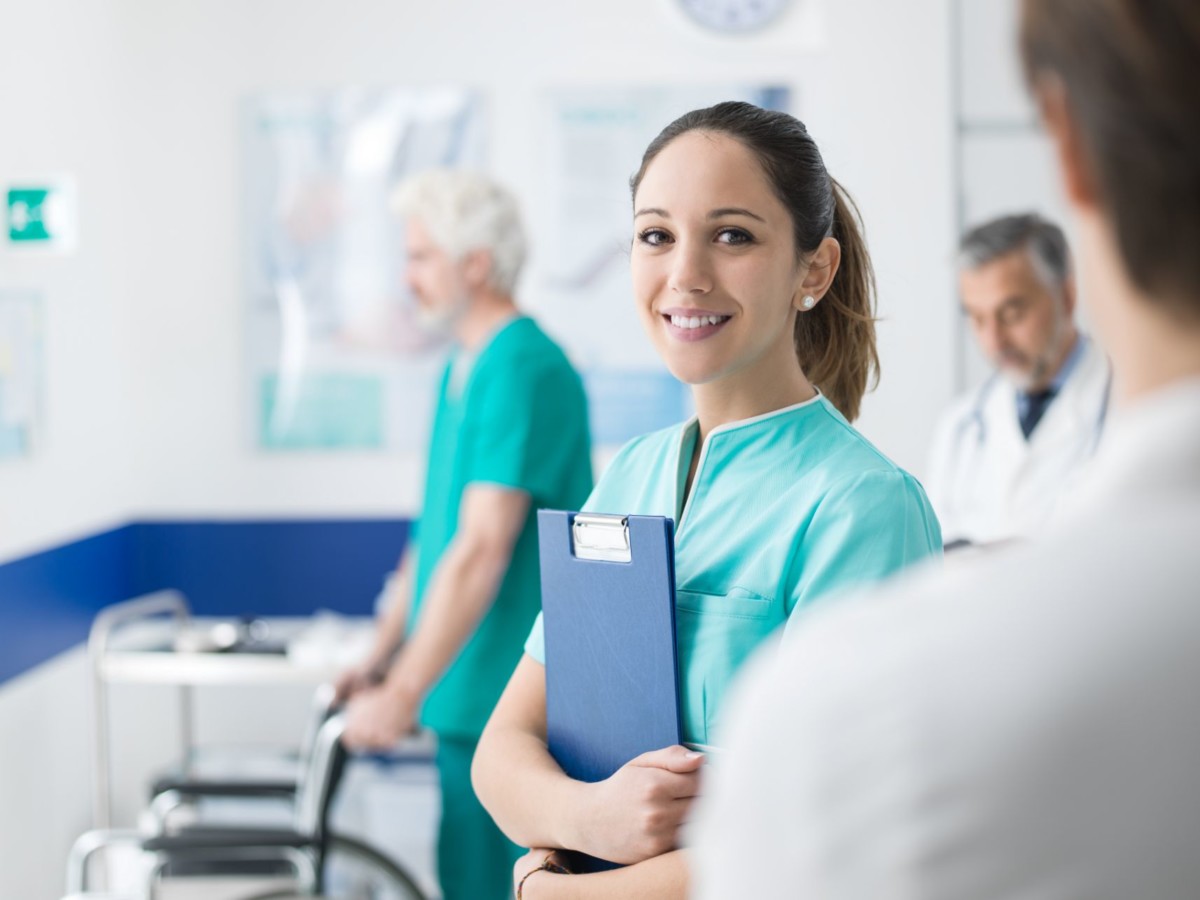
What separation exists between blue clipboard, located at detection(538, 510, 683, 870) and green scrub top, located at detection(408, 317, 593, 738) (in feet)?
3.09

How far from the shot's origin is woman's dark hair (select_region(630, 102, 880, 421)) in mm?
1175

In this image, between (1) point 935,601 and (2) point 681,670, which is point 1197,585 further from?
(2) point 681,670

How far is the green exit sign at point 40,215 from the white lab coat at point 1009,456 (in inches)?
82.7

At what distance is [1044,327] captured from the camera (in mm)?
2525

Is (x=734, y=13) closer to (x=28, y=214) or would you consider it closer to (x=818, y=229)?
(x=28, y=214)

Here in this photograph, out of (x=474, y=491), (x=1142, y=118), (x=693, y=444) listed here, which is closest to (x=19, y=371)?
(x=474, y=491)

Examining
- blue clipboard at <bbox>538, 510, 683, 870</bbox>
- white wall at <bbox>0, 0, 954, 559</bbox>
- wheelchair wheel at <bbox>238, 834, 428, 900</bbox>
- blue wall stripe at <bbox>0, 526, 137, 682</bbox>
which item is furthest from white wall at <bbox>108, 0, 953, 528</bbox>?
blue clipboard at <bbox>538, 510, 683, 870</bbox>

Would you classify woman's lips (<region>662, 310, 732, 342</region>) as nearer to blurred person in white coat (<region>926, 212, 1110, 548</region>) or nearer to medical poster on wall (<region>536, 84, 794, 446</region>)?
blurred person in white coat (<region>926, 212, 1110, 548</region>)

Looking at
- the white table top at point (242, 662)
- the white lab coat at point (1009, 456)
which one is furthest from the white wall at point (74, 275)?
the white lab coat at point (1009, 456)

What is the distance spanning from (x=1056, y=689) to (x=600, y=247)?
135 inches

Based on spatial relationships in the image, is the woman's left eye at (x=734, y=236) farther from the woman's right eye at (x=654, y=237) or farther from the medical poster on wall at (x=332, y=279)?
the medical poster on wall at (x=332, y=279)

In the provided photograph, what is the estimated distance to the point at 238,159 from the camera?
386 cm

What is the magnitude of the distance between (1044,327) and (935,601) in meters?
2.20

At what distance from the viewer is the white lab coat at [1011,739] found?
432 mm
